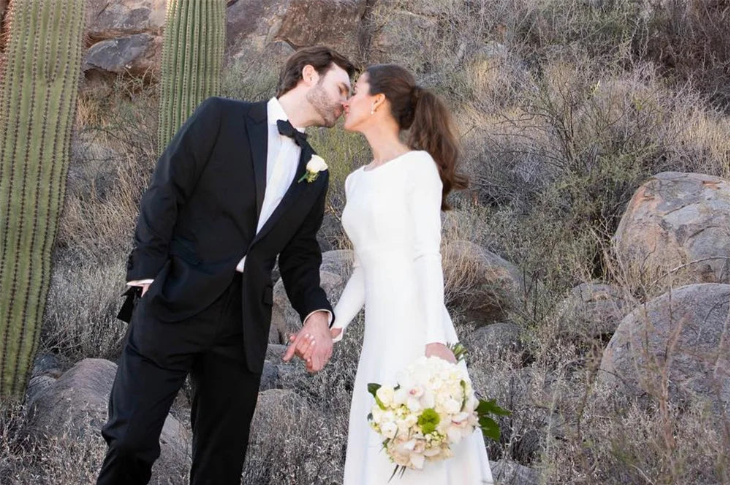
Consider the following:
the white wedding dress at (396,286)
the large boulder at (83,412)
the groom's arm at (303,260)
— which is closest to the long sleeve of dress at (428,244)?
the white wedding dress at (396,286)

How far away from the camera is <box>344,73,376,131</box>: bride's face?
361cm

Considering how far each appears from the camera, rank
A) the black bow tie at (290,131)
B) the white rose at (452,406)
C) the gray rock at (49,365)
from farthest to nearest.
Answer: the gray rock at (49,365), the black bow tie at (290,131), the white rose at (452,406)

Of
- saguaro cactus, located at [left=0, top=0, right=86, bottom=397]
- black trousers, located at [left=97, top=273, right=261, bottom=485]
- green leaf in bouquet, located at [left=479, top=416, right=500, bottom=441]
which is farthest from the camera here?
saguaro cactus, located at [left=0, top=0, right=86, bottom=397]

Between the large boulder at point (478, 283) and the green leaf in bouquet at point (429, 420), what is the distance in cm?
404

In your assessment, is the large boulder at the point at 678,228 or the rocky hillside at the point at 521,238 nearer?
the rocky hillside at the point at 521,238

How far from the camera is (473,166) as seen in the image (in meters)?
9.16

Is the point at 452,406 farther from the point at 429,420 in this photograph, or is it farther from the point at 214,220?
the point at 214,220

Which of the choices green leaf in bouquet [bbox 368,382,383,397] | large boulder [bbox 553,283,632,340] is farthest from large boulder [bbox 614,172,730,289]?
green leaf in bouquet [bbox 368,382,383,397]

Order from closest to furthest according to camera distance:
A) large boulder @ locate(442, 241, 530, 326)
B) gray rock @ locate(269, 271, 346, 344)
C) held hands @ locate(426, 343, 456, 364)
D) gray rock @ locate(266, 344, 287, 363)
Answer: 1. held hands @ locate(426, 343, 456, 364)
2. gray rock @ locate(266, 344, 287, 363)
3. gray rock @ locate(269, 271, 346, 344)
4. large boulder @ locate(442, 241, 530, 326)

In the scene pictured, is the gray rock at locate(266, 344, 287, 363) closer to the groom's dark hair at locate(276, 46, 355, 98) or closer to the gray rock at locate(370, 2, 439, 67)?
the groom's dark hair at locate(276, 46, 355, 98)

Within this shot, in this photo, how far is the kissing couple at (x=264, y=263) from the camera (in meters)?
3.36

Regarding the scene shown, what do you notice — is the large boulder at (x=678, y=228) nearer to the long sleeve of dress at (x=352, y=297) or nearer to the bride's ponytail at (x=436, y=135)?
the bride's ponytail at (x=436, y=135)

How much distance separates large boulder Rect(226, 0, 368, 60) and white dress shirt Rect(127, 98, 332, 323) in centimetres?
975

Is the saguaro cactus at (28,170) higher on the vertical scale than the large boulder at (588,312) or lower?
higher
